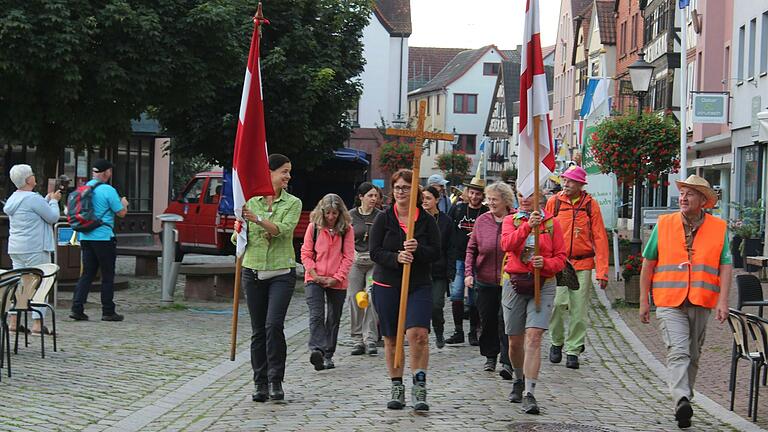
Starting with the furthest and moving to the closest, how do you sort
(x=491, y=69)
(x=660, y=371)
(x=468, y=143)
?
(x=491, y=69), (x=468, y=143), (x=660, y=371)

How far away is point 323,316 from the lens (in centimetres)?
1205

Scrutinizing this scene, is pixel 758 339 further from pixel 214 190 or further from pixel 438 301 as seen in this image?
pixel 214 190

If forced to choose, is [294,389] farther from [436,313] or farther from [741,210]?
[741,210]

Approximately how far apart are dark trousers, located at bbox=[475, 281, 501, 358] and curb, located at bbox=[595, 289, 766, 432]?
1.57 m

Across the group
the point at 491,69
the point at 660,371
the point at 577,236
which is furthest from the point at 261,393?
the point at 491,69

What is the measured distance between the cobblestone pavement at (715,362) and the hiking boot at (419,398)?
2415 millimetres

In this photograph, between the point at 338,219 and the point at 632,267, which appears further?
the point at 632,267

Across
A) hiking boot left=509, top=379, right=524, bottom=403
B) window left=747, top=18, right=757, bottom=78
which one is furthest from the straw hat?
window left=747, top=18, right=757, bottom=78

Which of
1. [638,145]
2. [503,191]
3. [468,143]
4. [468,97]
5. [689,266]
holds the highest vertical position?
[468,97]

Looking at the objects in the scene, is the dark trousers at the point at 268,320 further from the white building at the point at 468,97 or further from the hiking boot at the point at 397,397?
the white building at the point at 468,97

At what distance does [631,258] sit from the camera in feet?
63.9

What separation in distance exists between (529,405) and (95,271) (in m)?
7.69

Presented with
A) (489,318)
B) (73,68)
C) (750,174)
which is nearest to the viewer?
(489,318)

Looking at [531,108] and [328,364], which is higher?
[531,108]
